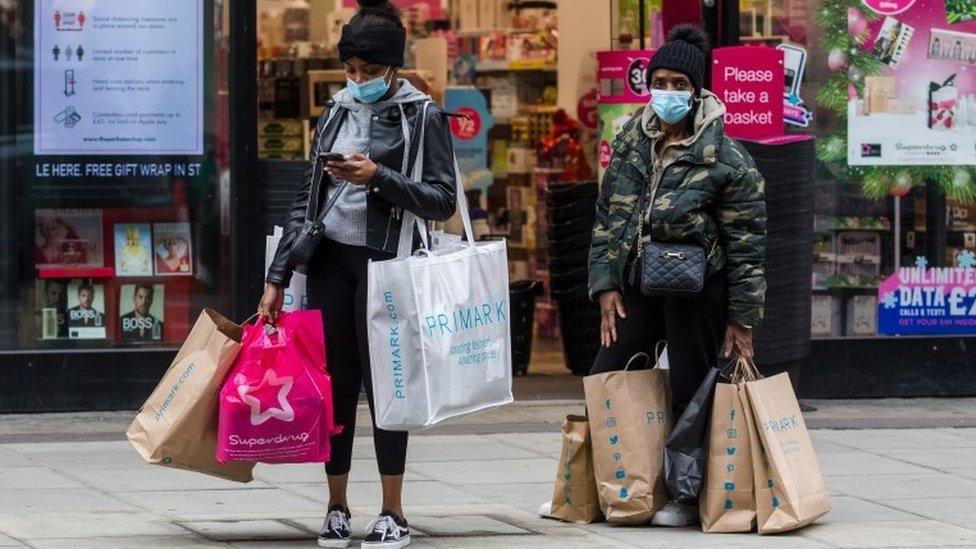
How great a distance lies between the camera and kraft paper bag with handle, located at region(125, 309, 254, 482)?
655 cm

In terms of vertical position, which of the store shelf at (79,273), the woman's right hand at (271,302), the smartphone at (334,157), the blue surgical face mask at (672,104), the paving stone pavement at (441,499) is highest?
the blue surgical face mask at (672,104)

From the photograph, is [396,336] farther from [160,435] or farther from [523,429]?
[523,429]

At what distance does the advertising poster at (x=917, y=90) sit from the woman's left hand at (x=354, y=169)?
482cm

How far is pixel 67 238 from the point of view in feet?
32.4

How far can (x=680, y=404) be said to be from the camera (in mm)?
7223

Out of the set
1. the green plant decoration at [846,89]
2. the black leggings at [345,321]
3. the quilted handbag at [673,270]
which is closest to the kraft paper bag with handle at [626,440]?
the quilted handbag at [673,270]

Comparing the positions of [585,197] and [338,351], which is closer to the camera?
[338,351]

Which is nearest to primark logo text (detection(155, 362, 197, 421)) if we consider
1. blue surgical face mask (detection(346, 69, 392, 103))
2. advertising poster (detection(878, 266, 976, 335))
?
blue surgical face mask (detection(346, 69, 392, 103))

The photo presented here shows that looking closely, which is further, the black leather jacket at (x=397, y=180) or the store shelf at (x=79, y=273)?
the store shelf at (x=79, y=273)

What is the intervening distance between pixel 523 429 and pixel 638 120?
2700 millimetres

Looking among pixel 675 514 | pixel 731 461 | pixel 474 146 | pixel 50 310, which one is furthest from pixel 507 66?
pixel 731 461

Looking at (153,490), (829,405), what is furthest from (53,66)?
(829,405)

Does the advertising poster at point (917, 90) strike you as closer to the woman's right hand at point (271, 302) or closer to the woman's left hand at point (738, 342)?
the woman's left hand at point (738, 342)

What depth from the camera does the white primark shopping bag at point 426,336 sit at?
6.41 metres
